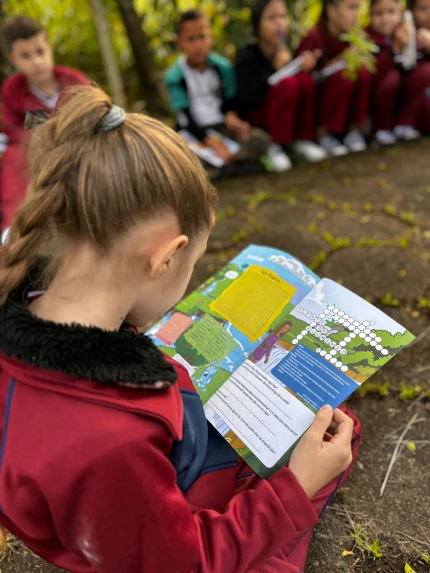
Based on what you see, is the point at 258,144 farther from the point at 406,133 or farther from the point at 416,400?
the point at 416,400

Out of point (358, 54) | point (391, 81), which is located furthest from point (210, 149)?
point (391, 81)

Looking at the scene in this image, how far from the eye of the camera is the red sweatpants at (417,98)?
3.19 metres

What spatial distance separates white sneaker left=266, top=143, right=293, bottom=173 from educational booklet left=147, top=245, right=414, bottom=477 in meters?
1.71

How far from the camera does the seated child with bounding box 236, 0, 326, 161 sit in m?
3.05

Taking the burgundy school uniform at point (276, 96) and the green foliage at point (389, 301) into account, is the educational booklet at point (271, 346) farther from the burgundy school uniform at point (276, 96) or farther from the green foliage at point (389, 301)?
the burgundy school uniform at point (276, 96)

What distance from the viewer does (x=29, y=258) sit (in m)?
0.79

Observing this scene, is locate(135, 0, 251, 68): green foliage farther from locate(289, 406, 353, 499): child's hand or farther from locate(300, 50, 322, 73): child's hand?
locate(289, 406, 353, 499): child's hand

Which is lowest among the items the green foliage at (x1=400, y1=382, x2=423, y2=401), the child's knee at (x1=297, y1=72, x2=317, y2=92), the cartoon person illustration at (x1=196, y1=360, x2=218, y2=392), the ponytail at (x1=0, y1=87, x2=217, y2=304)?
the green foliage at (x1=400, y1=382, x2=423, y2=401)

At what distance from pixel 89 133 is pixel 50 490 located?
51 centimetres

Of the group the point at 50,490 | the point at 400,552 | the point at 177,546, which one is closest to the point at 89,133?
the point at 50,490

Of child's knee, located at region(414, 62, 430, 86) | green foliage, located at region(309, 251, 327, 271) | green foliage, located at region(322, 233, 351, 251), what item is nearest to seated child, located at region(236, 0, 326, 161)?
child's knee, located at region(414, 62, 430, 86)

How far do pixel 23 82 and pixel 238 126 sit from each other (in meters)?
1.26

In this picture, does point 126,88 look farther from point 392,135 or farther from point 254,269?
point 254,269

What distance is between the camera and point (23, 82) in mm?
2637
